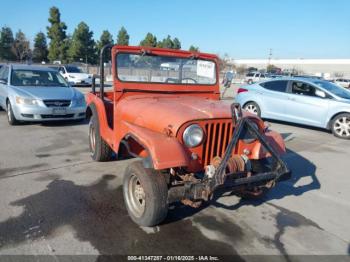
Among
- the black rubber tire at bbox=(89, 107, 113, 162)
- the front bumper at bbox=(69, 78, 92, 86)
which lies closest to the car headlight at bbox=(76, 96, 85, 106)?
the black rubber tire at bbox=(89, 107, 113, 162)

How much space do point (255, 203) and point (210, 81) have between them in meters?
2.02

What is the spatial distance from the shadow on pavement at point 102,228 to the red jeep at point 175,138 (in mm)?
208

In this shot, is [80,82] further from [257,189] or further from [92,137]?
[257,189]

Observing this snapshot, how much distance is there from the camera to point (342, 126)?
8.42 m

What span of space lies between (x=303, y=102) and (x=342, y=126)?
4.10ft

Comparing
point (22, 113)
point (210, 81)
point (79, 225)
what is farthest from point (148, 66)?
point (22, 113)

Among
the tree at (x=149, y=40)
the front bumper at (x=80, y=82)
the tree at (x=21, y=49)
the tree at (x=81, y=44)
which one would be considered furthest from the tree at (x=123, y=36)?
the front bumper at (x=80, y=82)

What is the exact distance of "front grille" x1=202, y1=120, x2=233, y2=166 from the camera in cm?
328

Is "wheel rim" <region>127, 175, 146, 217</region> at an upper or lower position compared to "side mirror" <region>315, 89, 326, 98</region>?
lower

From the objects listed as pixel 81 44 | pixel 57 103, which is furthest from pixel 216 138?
pixel 81 44

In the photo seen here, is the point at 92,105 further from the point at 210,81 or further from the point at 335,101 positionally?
the point at 335,101

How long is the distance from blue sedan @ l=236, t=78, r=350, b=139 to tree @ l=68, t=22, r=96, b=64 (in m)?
39.8

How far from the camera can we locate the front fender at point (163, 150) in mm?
2852

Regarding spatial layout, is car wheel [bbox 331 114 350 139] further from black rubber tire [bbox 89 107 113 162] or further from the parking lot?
black rubber tire [bbox 89 107 113 162]
